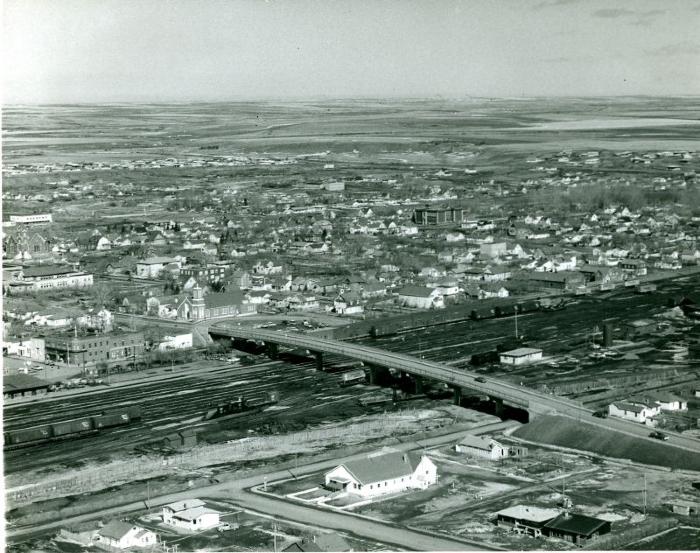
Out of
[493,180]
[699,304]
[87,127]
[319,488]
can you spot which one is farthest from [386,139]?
[319,488]

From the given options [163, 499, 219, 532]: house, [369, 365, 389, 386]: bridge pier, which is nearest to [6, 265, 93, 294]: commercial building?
[369, 365, 389, 386]: bridge pier

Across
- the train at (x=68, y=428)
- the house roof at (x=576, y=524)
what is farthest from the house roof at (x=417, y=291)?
the house roof at (x=576, y=524)

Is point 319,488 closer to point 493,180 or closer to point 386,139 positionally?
point 493,180

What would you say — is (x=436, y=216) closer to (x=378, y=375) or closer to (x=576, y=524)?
(x=378, y=375)

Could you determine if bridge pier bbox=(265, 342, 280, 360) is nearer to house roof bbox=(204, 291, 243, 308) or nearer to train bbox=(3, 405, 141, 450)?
house roof bbox=(204, 291, 243, 308)

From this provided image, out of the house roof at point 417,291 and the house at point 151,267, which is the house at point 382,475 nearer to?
the house roof at point 417,291

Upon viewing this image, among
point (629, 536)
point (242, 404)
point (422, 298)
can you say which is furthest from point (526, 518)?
point (422, 298)
